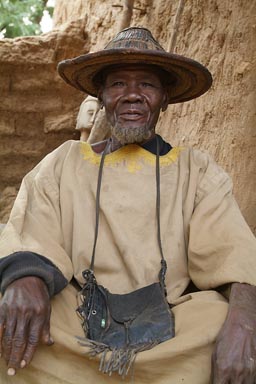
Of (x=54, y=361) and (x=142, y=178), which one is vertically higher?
(x=142, y=178)

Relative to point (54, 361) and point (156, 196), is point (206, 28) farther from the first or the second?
point (54, 361)

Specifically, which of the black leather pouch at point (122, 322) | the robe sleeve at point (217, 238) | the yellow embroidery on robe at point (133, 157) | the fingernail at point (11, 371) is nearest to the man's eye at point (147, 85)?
the yellow embroidery on robe at point (133, 157)

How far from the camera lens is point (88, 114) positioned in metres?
5.02

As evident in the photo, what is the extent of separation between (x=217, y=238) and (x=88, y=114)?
9.99 ft

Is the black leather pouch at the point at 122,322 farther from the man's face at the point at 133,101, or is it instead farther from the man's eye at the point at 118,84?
the man's eye at the point at 118,84

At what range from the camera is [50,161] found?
2.45 meters

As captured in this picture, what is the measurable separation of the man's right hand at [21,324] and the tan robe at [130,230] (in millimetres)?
104

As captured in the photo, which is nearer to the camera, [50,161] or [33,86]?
[50,161]

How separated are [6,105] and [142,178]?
378 cm

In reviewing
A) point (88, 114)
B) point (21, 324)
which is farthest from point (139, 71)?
point (88, 114)

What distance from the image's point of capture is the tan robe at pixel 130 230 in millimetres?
2035

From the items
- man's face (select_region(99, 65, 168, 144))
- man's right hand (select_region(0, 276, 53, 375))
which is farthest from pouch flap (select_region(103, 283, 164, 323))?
man's face (select_region(99, 65, 168, 144))

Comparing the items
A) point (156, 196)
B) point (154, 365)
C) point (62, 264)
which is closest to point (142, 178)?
point (156, 196)

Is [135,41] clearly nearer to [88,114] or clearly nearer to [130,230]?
[130,230]
